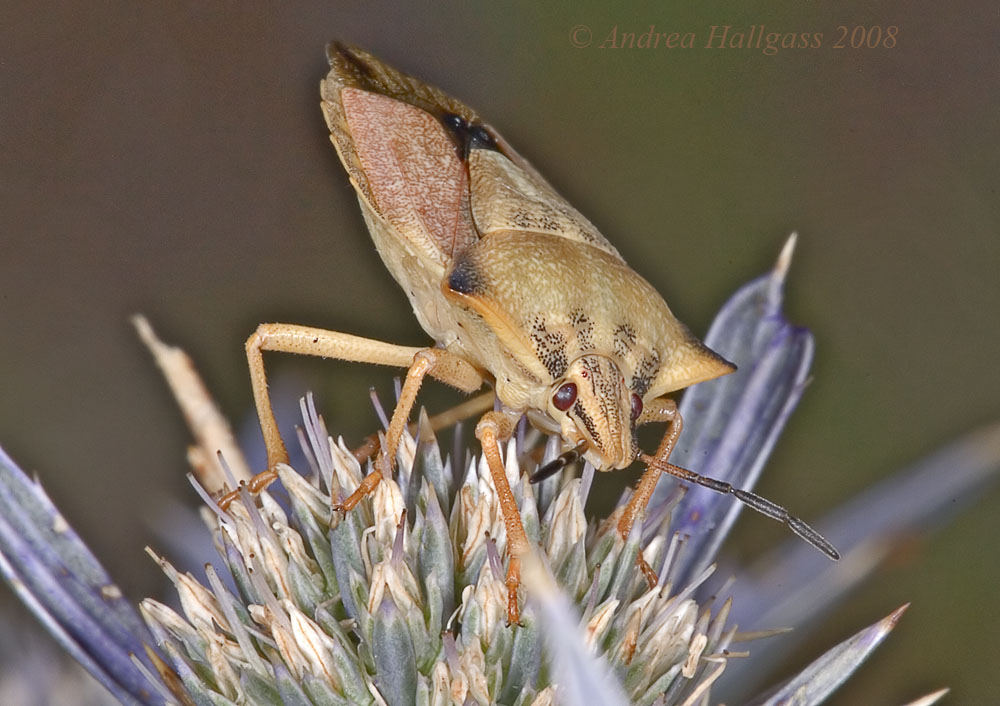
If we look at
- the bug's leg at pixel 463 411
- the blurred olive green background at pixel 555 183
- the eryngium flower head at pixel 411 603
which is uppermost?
the blurred olive green background at pixel 555 183

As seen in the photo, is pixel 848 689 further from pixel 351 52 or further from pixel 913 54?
pixel 351 52

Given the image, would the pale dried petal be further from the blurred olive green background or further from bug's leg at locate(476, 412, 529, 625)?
bug's leg at locate(476, 412, 529, 625)

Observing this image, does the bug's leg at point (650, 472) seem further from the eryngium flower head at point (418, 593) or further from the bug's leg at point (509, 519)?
the bug's leg at point (509, 519)

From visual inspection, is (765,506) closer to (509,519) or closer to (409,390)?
(509,519)

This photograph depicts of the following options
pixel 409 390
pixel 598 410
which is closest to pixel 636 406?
pixel 598 410

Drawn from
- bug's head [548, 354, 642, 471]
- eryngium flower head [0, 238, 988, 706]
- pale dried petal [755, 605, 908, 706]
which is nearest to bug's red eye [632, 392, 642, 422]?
bug's head [548, 354, 642, 471]

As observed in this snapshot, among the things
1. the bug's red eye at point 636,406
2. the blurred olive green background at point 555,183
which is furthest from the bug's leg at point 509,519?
the blurred olive green background at point 555,183

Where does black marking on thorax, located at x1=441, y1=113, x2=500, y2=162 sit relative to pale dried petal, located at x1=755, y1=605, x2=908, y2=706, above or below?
above
